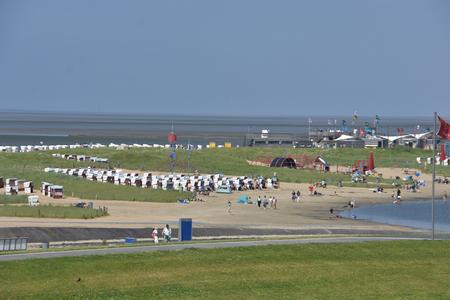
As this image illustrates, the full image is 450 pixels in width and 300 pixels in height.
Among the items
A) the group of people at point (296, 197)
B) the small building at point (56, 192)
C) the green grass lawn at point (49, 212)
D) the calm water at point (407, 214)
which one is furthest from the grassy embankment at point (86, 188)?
the calm water at point (407, 214)

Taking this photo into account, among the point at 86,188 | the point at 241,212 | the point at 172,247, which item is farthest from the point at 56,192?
the point at 172,247

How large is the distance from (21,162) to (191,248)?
70.0m

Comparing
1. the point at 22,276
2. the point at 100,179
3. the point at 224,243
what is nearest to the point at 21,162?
the point at 100,179

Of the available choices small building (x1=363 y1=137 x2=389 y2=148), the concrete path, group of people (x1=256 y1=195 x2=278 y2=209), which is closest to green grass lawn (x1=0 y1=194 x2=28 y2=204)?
group of people (x1=256 y1=195 x2=278 y2=209)

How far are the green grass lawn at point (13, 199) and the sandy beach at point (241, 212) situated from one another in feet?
4.76

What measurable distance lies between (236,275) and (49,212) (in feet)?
107

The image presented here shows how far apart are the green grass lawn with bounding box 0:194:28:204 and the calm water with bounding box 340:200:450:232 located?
2371 cm

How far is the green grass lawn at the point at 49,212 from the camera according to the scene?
59.5 m

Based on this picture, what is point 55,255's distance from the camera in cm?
3184

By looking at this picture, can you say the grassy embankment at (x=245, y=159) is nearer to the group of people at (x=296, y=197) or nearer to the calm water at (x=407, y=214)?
the group of people at (x=296, y=197)

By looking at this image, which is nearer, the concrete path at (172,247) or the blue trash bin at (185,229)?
the concrete path at (172,247)

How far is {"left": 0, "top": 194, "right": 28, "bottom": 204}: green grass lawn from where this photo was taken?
220 feet

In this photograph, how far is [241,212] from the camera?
7069 cm

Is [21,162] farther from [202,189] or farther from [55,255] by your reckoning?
[55,255]
